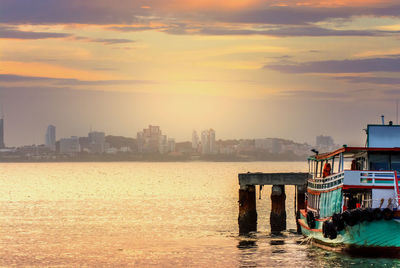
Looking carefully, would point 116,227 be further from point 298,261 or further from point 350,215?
point 350,215

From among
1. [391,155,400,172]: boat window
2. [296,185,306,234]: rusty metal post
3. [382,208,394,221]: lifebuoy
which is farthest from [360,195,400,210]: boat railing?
[296,185,306,234]: rusty metal post

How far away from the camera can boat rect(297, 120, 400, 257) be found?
128ft

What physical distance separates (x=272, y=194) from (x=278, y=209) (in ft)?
3.63

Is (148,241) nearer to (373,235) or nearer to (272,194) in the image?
(272,194)

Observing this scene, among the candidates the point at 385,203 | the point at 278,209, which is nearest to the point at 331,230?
the point at 385,203

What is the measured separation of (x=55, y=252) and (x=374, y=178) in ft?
62.8

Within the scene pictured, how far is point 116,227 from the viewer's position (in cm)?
6544

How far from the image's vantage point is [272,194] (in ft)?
179

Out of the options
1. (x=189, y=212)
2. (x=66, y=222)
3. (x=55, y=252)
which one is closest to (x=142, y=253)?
(x=55, y=252)

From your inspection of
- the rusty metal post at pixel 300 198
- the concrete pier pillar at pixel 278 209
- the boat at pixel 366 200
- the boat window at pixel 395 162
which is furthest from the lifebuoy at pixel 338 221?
the rusty metal post at pixel 300 198

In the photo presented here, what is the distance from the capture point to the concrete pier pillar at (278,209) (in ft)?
178

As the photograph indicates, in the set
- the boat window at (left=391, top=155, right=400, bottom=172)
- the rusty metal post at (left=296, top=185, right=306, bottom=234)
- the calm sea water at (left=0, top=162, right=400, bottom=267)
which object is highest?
the boat window at (left=391, top=155, right=400, bottom=172)

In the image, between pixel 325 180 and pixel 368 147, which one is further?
pixel 325 180

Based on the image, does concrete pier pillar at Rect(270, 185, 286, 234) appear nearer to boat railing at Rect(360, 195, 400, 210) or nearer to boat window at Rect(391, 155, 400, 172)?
boat window at Rect(391, 155, 400, 172)
